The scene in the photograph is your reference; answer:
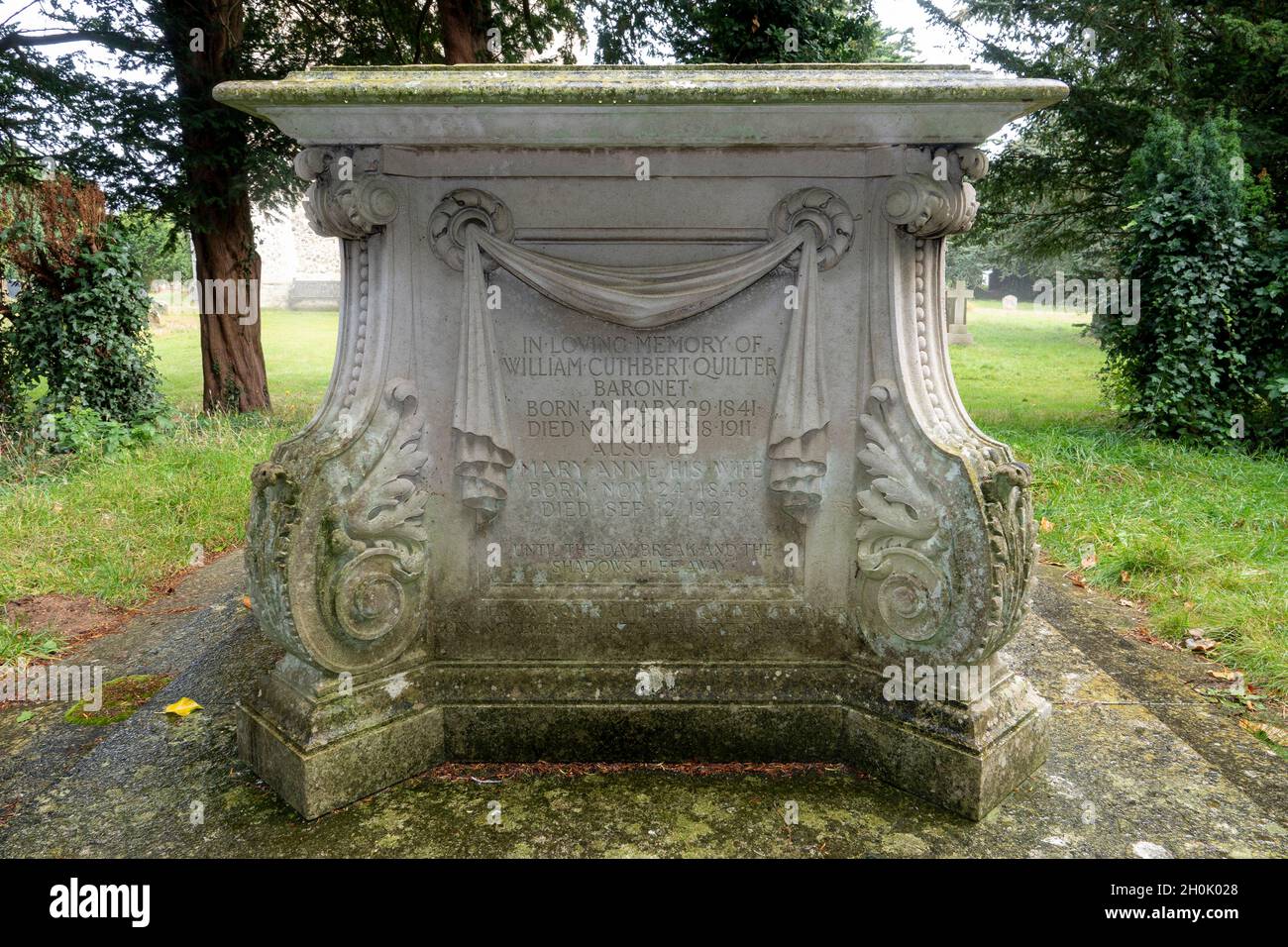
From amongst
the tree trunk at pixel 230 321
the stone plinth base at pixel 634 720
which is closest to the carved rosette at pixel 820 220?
the stone plinth base at pixel 634 720

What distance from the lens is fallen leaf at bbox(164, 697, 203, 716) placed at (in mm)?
3154

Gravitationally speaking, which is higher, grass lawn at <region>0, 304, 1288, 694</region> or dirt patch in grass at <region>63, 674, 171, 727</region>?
grass lawn at <region>0, 304, 1288, 694</region>

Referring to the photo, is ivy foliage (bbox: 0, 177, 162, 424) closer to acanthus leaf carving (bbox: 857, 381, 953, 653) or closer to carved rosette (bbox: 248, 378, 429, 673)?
carved rosette (bbox: 248, 378, 429, 673)

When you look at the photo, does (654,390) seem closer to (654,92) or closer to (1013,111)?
(654,92)

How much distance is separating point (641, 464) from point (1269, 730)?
→ 253 centimetres

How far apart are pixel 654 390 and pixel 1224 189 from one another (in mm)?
6817

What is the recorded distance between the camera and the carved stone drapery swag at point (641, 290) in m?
2.74

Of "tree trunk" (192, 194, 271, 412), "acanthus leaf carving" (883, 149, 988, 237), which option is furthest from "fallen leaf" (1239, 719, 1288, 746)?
"tree trunk" (192, 194, 271, 412)

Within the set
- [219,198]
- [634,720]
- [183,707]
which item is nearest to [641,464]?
[634,720]

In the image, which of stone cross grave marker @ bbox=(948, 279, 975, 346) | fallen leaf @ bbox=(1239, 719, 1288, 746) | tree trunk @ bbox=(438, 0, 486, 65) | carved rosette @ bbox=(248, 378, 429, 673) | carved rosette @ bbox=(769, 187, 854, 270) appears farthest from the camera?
stone cross grave marker @ bbox=(948, 279, 975, 346)

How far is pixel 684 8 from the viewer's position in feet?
33.0

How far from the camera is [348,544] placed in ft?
8.71

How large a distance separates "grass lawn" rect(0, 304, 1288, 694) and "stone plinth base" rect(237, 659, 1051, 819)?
5.92 feet

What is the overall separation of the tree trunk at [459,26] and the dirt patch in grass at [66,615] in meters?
7.59
